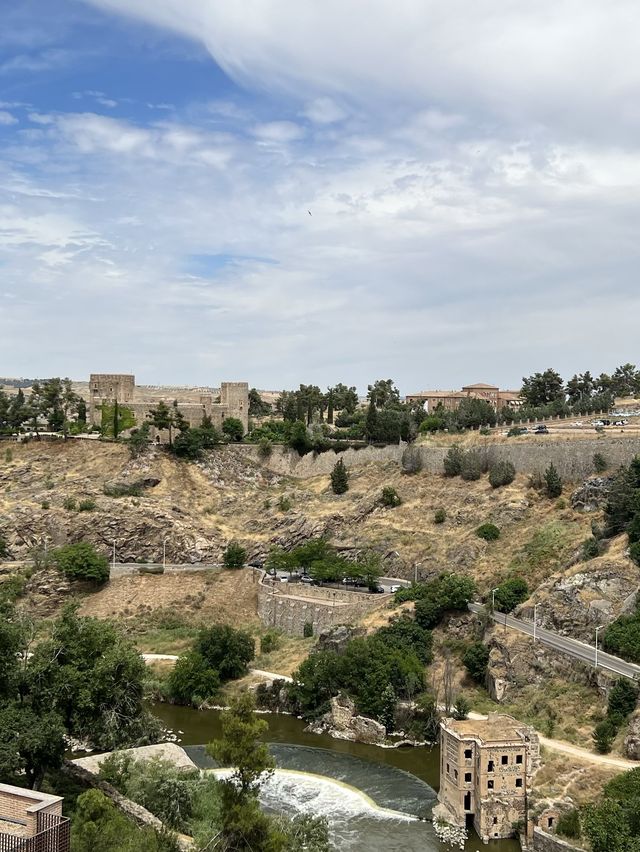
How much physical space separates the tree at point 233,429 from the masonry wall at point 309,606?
23.3m

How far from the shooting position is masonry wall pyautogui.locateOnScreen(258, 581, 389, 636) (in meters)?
52.4

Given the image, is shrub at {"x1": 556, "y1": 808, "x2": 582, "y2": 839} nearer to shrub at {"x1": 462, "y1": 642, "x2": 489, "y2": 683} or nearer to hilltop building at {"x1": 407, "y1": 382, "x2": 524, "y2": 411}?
shrub at {"x1": 462, "y1": 642, "x2": 489, "y2": 683}

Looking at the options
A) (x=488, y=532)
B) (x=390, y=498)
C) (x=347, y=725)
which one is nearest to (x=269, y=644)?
(x=347, y=725)

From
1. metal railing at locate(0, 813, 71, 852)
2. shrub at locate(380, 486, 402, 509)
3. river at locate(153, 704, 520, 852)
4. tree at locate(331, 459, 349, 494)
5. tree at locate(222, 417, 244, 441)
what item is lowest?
river at locate(153, 704, 520, 852)

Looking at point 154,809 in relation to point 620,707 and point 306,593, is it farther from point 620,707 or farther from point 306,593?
point 306,593

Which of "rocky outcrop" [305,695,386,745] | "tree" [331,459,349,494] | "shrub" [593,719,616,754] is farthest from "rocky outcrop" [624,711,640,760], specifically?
"tree" [331,459,349,494]

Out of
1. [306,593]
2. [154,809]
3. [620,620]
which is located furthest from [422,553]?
[154,809]

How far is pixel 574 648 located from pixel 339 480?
30709mm

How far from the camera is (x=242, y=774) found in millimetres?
25297

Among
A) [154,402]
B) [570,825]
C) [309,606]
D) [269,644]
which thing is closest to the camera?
[570,825]

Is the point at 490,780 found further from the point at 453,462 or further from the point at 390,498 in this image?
the point at 453,462

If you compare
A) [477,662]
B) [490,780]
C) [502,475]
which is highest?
[502,475]

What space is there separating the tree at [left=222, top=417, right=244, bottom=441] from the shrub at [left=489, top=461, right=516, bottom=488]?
26.1 metres

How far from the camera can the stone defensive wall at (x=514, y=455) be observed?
5644 centimetres
